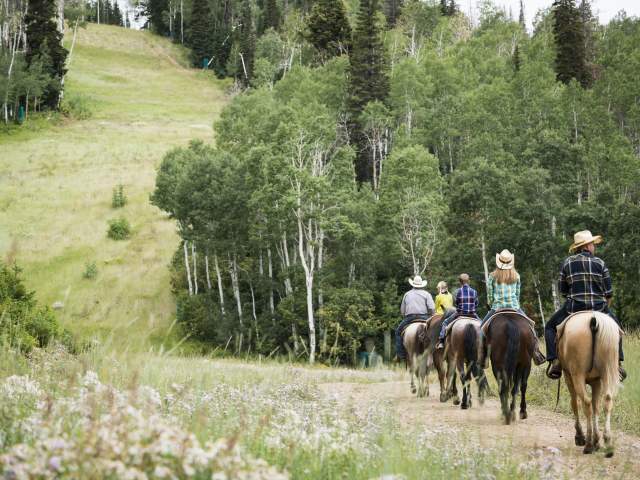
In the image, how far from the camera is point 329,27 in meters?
82.9

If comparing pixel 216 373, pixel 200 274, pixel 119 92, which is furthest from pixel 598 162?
pixel 119 92

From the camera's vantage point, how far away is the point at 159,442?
3350 mm

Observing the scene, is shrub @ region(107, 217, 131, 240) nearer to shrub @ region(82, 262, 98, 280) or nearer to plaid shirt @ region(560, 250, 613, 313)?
shrub @ region(82, 262, 98, 280)

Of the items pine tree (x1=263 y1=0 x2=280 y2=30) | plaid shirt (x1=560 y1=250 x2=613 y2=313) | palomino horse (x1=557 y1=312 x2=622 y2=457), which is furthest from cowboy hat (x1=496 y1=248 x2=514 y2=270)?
pine tree (x1=263 y1=0 x2=280 y2=30)

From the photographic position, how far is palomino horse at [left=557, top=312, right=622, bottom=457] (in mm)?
9867

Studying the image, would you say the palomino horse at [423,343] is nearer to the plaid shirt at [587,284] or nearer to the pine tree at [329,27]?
the plaid shirt at [587,284]

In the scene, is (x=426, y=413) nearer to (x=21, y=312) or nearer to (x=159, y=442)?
(x=159, y=442)

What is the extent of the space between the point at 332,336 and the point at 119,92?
3136 inches

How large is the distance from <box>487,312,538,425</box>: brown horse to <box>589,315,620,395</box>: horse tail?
240cm

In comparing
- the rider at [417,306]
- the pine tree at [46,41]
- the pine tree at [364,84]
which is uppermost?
the pine tree at [46,41]

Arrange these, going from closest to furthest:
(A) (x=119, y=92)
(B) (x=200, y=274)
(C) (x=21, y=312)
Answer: (C) (x=21, y=312) < (B) (x=200, y=274) < (A) (x=119, y=92)

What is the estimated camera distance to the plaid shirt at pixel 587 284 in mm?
10383

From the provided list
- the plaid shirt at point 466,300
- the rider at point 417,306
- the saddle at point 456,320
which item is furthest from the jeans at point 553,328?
the rider at point 417,306

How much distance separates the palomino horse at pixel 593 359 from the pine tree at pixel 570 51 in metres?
67.1
